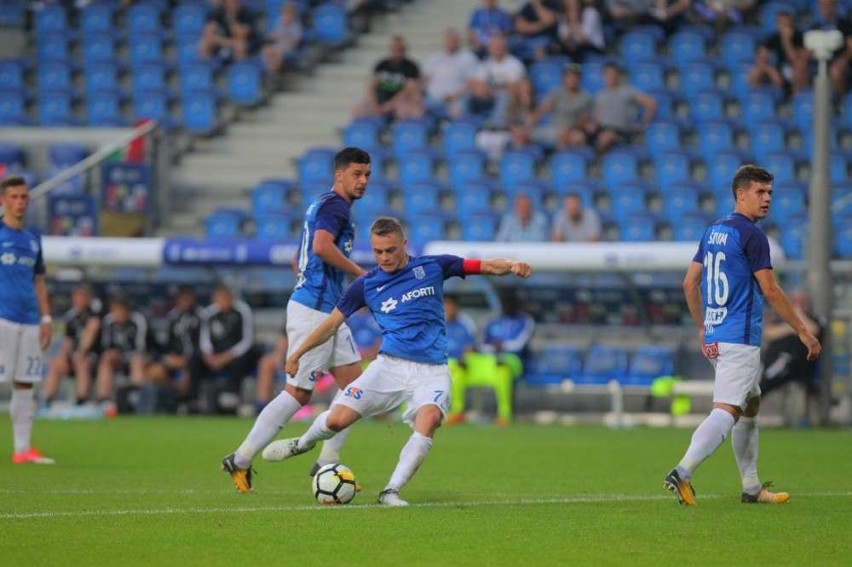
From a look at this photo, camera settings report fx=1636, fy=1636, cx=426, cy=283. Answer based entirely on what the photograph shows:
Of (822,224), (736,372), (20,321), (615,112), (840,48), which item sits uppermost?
(840,48)

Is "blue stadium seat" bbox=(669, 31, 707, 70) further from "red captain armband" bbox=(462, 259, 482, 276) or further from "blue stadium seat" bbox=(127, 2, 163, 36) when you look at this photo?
"red captain armband" bbox=(462, 259, 482, 276)

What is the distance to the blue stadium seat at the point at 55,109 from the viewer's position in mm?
27266

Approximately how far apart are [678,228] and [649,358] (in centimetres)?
248

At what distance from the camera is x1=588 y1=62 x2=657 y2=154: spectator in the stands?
23875 mm

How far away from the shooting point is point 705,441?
31.0 ft

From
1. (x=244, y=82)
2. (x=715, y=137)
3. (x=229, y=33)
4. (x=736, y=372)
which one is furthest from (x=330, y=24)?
(x=736, y=372)

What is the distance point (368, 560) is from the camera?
285 inches

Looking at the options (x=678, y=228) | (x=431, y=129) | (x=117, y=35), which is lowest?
(x=678, y=228)

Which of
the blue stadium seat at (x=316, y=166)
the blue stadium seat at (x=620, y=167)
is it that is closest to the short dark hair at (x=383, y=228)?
the blue stadium seat at (x=620, y=167)

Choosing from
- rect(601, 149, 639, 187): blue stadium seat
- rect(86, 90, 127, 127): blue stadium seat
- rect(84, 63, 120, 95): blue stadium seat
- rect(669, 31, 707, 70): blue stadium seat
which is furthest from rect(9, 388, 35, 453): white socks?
rect(84, 63, 120, 95): blue stadium seat

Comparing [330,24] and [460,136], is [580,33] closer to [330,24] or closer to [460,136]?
[460,136]

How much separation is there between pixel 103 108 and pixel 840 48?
11919mm

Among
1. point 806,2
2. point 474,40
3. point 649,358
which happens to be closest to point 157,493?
point 649,358

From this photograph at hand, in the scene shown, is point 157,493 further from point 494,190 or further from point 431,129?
→ point 431,129
